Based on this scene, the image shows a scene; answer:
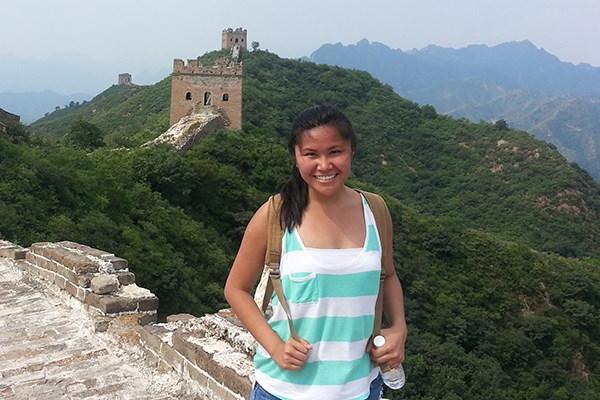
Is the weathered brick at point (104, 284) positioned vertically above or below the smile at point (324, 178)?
below

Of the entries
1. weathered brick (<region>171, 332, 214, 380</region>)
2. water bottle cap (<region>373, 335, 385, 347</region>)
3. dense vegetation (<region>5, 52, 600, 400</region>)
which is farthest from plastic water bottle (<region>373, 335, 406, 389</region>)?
dense vegetation (<region>5, 52, 600, 400</region>)

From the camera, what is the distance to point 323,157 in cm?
193

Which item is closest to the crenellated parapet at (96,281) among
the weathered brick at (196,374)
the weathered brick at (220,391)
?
the weathered brick at (196,374)

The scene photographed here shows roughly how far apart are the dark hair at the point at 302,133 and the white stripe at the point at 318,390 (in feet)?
1.72

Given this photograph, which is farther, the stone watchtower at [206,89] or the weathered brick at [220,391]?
the stone watchtower at [206,89]

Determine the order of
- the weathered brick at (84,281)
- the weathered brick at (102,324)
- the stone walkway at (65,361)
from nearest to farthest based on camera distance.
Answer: the stone walkway at (65,361) → the weathered brick at (102,324) → the weathered brick at (84,281)

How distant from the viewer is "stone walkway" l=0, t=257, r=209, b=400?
3.39m

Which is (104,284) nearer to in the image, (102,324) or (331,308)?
(102,324)

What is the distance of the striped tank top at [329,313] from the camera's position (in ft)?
6.11

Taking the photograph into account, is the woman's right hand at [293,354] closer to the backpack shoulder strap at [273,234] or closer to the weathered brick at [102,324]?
the backpack shoulder strap at [273,234]

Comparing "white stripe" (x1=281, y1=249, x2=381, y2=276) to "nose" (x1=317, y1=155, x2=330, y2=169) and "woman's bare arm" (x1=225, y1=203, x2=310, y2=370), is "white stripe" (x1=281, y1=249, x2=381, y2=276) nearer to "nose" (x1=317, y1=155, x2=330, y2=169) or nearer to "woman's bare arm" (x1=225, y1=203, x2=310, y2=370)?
"woman's bare arm" (x1=225, y1=203, x2=310, y2=370)

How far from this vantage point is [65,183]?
13.9m

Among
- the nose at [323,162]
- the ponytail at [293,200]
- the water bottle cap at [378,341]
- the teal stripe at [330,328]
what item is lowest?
the water bottle cap at [378,341]

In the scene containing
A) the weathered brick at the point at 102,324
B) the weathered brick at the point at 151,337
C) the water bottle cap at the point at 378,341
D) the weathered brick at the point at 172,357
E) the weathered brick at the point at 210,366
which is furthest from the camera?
the weathered brick at the point at 102,324
